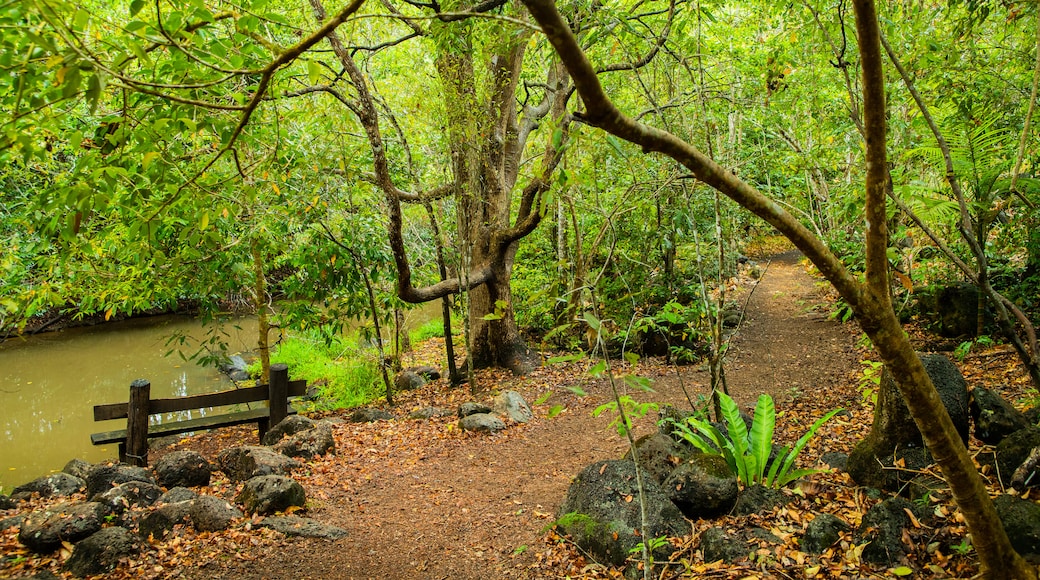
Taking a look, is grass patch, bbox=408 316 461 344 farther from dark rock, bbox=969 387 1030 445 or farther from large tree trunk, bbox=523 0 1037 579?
large tree trunk, bbox=523 0 1037 579

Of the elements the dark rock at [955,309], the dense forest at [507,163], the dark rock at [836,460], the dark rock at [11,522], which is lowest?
the dark rock at [11,522]

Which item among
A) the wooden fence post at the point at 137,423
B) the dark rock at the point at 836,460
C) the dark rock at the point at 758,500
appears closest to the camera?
the dark rock at the point at 758,500

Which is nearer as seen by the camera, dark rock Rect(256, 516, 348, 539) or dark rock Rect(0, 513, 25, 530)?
dark rock Rect(0, 513, 25, 530)

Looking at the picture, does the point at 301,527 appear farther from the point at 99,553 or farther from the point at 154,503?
the point at 154,503

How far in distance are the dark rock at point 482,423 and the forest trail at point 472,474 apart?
124mm

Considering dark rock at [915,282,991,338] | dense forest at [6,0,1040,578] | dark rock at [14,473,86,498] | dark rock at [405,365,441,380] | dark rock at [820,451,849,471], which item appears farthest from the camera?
dark rock at [405,365,441,380]

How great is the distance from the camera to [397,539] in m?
4.55

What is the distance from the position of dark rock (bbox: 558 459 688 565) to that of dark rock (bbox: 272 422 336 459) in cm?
314

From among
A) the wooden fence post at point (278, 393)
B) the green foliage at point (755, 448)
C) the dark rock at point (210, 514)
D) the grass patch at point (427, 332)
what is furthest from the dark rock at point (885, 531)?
the grass patch at point (427, 332)

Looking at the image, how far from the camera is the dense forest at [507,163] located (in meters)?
2.13

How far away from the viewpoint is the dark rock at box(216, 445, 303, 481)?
18.0ft

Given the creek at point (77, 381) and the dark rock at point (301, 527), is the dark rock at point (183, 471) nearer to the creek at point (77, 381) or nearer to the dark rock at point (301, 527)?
the dark rock at point (301, 527)

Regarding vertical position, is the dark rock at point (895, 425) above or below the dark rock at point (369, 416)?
above

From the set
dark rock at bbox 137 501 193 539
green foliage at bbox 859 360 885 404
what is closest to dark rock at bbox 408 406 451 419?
dark rock at bbox 137 501 193 539
